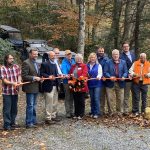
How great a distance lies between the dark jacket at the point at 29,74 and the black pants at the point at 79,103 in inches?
58.2

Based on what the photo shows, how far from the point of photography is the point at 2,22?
1399 inches

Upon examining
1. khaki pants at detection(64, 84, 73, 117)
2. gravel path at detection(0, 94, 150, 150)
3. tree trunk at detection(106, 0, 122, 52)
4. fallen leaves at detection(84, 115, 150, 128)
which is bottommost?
gravel path at detection(0, 94, 150, 150)

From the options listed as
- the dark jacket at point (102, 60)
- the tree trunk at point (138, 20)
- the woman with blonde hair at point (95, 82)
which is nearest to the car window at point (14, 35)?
the tree trunk at point (138, 20)

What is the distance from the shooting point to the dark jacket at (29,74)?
10711mm

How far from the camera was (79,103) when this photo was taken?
1182 cm

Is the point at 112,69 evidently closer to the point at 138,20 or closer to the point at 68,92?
the point at 68,92

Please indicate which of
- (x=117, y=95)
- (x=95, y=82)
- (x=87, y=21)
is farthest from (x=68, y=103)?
(x=87, y=21)

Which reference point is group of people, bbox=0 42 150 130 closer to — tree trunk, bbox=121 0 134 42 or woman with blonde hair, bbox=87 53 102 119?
woman with blonde hair, bbox=87 53 102 119

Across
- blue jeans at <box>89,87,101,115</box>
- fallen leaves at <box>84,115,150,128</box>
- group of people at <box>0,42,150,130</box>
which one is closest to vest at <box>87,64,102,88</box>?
group of people at <box>0,42,150,130</box>

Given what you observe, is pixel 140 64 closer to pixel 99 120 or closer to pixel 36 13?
pixel 99 120

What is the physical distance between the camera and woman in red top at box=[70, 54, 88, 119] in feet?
38.2

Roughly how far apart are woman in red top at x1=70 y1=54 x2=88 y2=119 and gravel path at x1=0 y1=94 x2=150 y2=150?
0.44m

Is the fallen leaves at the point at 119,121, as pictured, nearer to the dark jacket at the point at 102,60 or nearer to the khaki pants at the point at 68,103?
the khaki pants at the point at 68,103

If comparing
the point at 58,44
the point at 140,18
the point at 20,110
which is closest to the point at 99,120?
the point at 20,110
